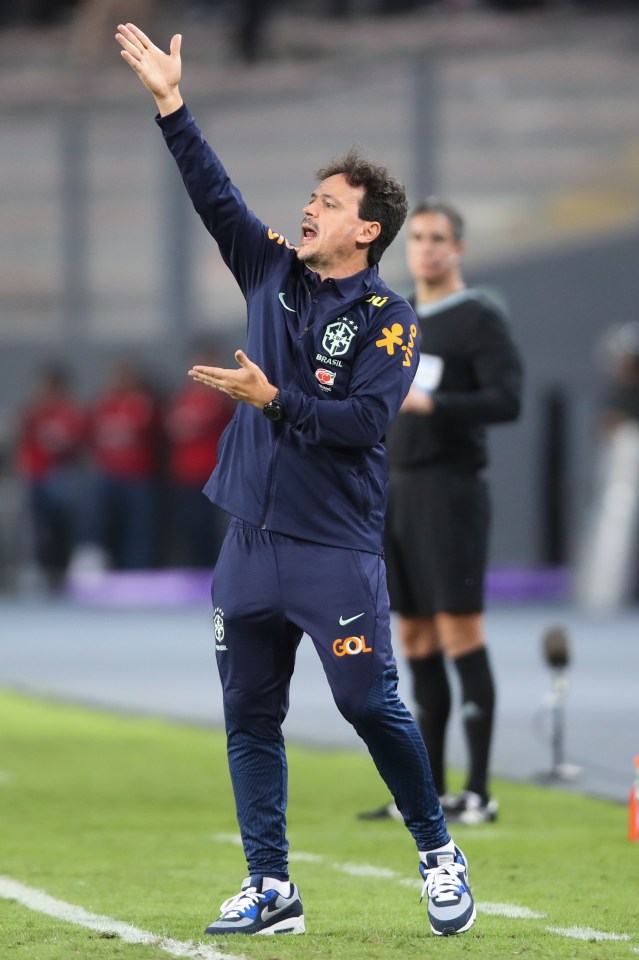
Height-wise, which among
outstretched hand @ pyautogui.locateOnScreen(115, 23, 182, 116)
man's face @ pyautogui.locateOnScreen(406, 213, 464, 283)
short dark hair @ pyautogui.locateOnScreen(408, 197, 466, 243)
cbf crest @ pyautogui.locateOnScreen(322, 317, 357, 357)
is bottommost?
cbf crest @ pyautogui.locateOnScreen(322, 317, 357, 357)

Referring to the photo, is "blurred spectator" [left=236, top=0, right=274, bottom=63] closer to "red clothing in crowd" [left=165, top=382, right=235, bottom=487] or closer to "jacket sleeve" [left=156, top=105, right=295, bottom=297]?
"red clothing in crowd" [left=165, top=382, right=235, bottom=487]

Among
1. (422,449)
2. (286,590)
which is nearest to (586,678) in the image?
(422,449)

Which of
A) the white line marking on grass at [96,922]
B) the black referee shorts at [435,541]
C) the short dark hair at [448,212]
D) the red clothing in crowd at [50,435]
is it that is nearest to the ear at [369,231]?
the white line marking on grass at [96,922]

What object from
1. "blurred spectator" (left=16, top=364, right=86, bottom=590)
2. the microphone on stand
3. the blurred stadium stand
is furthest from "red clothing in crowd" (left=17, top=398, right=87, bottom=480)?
the microphone on stand

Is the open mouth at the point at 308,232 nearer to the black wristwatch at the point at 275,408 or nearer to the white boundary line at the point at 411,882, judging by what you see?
the black wristwatch at the point at 275,408

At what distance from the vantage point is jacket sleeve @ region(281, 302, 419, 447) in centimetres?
493

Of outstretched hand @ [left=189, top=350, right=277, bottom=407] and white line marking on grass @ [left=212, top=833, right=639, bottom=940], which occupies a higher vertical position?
outstretched hand @ [left=189, top=350, right=277, bottom=407]

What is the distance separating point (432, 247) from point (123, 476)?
45.2 ft

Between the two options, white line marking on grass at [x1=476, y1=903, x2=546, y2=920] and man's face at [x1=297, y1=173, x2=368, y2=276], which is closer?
man's face at [x1=297, y1=173, x2=368, y2=276]

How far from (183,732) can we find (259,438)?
5492 mm

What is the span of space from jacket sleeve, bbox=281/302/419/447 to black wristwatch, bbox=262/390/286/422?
1 cm

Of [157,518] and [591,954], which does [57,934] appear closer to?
[591,954]

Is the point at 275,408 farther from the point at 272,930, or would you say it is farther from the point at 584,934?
the point at 584,934

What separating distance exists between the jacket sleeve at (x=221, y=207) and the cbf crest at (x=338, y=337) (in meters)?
0.33
